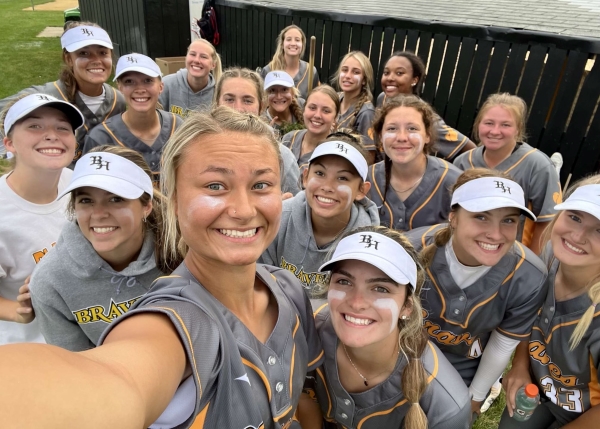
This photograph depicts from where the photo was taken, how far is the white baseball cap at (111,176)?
5.79ft

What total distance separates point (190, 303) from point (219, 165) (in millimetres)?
449

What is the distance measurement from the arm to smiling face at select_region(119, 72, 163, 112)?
280 cm

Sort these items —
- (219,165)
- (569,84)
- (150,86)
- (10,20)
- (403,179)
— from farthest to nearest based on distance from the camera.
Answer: (10,20) < (569,84) < (150,86) < (403,179) < (219,165)

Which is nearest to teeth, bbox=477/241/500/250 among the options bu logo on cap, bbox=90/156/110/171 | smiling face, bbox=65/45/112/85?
bu logo on cap, bbox=90/156/110/171

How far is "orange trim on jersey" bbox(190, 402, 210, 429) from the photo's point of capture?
1.09m

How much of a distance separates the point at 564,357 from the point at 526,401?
379 millimetres

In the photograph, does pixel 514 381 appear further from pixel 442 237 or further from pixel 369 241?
pixel 369 241

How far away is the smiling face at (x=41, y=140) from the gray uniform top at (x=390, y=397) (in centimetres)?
174

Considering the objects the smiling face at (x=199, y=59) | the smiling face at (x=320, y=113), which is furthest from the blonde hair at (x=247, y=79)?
the smiling face at (x=199, y=59)

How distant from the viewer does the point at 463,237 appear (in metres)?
2.19

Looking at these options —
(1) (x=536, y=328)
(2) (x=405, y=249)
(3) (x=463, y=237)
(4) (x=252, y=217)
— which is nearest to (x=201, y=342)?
(4) (x=252, y=217)

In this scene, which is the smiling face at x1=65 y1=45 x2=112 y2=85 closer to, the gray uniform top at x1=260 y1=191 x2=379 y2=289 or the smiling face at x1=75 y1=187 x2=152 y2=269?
the smiling face at x1=75 y1=187 x2=152 y2=269

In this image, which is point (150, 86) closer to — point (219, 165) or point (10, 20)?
point (219, 165)

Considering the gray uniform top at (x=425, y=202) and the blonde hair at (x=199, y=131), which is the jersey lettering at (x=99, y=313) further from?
the gray uniform top at (x=425, y=202)
